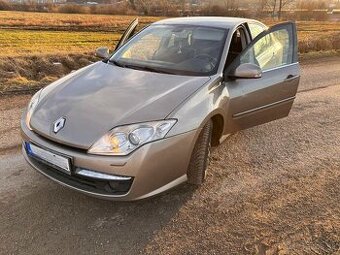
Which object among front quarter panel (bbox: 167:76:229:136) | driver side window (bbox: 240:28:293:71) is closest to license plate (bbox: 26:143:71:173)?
front quarter panel (bbox: 167:76:229:136)

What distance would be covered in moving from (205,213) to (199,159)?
48 cm

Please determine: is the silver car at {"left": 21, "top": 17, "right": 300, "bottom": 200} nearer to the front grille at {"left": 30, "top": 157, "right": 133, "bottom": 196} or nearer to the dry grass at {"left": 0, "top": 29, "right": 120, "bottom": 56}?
the front grille at {"left": 30, "top": 157, "right": 133, "bottom": 196}

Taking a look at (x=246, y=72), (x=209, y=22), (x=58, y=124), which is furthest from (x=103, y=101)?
(x=209, y=22)

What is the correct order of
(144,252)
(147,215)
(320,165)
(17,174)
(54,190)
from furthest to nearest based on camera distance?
(320,165), (17,174), (54,190), (147,215), (144,252)

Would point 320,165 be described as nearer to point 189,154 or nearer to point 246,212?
point 246,212

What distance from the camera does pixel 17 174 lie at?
3668mm

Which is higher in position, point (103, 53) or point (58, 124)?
point (103, 53)

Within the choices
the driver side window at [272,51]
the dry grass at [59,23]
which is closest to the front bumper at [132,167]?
the driver side window at [272,51]

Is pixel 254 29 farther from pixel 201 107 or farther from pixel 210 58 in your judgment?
pixel 201 107

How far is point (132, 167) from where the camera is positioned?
2.79m

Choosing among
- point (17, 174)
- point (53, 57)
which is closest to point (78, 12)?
point (53, 57)

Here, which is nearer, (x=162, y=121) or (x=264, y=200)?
(x=162, y=121)

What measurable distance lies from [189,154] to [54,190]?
130 cm

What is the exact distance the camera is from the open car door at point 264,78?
A: 12.6 ft
